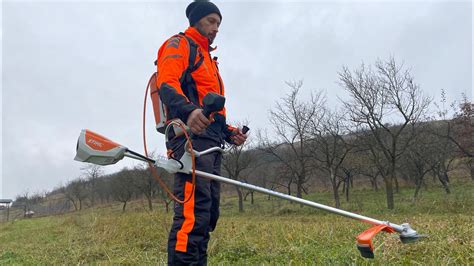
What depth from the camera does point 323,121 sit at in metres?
26.2

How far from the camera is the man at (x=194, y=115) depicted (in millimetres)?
2008

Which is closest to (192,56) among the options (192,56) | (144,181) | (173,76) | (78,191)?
(192,56)

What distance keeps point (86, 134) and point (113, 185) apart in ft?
130

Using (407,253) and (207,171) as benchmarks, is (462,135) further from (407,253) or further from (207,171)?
(207,171)

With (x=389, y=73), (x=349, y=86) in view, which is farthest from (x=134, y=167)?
(x=389, y=73)

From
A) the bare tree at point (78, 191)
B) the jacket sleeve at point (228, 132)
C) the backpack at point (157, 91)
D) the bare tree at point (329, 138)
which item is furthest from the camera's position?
the bare tree at point (78, 191)

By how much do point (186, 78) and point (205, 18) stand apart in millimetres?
562

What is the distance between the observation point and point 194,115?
6.47 feet

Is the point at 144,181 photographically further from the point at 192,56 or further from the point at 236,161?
the point at 192,56

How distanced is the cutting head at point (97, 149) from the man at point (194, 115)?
0.36m

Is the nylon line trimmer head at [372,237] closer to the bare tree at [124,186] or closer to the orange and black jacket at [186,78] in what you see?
the orange and black jacket at [186,78]

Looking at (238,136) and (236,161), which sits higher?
(236,161)

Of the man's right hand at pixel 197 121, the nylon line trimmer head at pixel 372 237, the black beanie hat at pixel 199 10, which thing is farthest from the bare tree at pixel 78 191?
the nylon line trimmer head at pixel 372 237

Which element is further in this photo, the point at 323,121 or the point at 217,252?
the point at 323,121
